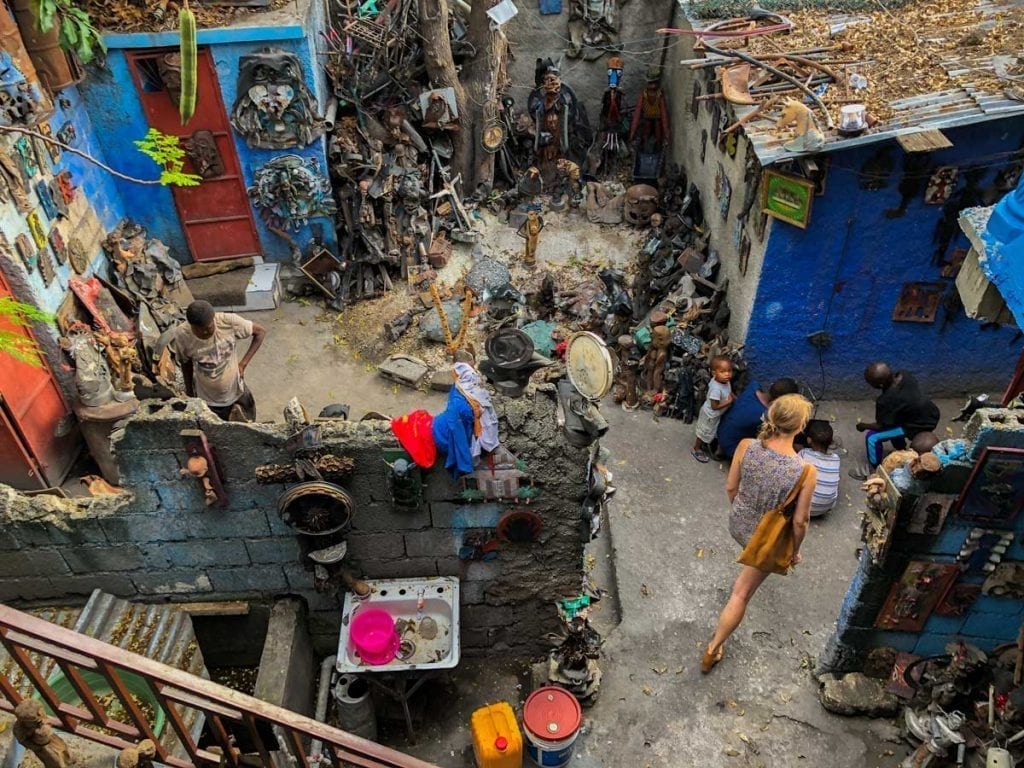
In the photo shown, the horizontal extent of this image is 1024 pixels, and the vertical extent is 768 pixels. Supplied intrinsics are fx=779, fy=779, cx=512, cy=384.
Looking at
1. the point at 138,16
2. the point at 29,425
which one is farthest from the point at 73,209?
the point at 29,425

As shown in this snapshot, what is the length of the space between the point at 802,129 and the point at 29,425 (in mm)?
8300

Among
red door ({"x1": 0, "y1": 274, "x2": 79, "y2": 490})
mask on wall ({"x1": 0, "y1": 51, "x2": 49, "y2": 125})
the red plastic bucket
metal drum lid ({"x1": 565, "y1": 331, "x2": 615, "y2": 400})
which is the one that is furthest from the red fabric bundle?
mask on wall ({"x1": 0, "y1": 51, "x2": 49, "y2": 125})

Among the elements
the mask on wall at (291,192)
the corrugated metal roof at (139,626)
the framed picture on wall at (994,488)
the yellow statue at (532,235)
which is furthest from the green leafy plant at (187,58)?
the framed picture on wall at (994,488)

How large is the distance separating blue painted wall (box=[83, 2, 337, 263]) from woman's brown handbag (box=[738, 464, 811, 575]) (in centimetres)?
813

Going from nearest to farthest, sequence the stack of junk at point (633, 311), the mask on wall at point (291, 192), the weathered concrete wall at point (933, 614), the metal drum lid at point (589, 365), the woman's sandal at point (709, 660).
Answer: the metal drum lid at point (589, 365), the weathered concrete wall at point (933, 614), the woman's sandal at point (709, 660), the stack of junk at point (633, 311), the mask on wall at point (291, 192)

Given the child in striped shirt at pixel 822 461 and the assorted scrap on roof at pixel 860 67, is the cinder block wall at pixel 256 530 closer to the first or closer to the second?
the child in striped shirt at pixel 822 461

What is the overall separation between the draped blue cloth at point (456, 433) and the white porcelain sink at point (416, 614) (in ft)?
3.97

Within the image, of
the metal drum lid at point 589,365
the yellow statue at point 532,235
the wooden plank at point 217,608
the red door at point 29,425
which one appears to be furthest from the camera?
the yellow statue at point 532,235

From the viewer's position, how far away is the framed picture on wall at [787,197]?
7789 millimetres

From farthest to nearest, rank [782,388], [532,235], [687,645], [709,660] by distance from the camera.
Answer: [532,235] → [782,388] → [687,645] → [709,660]

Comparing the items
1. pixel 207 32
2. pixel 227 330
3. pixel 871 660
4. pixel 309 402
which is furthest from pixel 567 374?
pixel 207 32

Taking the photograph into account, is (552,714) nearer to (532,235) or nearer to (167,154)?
(167,154)

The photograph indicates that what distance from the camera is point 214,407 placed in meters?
7.69

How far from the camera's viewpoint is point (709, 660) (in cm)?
625
